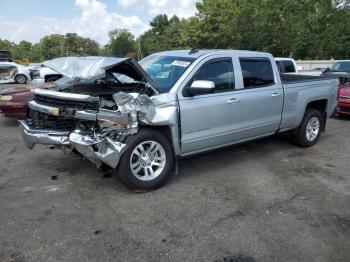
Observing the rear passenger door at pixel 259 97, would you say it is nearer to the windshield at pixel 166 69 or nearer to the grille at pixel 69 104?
the windshield at pixel 166 69

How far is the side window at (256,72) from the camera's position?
536 centimetres

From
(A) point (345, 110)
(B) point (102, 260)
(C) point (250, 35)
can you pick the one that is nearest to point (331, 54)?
(C) point (250, 35)

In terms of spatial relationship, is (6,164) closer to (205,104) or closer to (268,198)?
(205,104)

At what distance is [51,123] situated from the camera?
4480 mm

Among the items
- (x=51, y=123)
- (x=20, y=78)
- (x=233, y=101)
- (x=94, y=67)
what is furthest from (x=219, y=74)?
(x=20, y=78)

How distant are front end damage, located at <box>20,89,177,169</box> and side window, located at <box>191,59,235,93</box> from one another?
80 centimetres

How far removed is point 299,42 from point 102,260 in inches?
1237

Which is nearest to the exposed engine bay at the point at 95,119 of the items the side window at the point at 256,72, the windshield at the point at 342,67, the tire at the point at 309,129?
the side window at the point at 256,72

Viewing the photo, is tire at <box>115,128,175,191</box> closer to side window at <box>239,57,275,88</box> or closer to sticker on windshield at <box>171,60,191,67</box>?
sticker on windshield at <box>171,60,191,67</box>

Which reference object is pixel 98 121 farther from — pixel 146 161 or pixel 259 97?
pixel 259 97

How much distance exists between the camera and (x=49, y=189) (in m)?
4.50

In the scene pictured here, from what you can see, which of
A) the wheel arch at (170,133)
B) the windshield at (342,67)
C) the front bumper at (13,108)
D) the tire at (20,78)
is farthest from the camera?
the tire at (20,78)

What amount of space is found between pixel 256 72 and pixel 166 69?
1573mm

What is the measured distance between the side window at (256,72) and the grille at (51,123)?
2.70m
